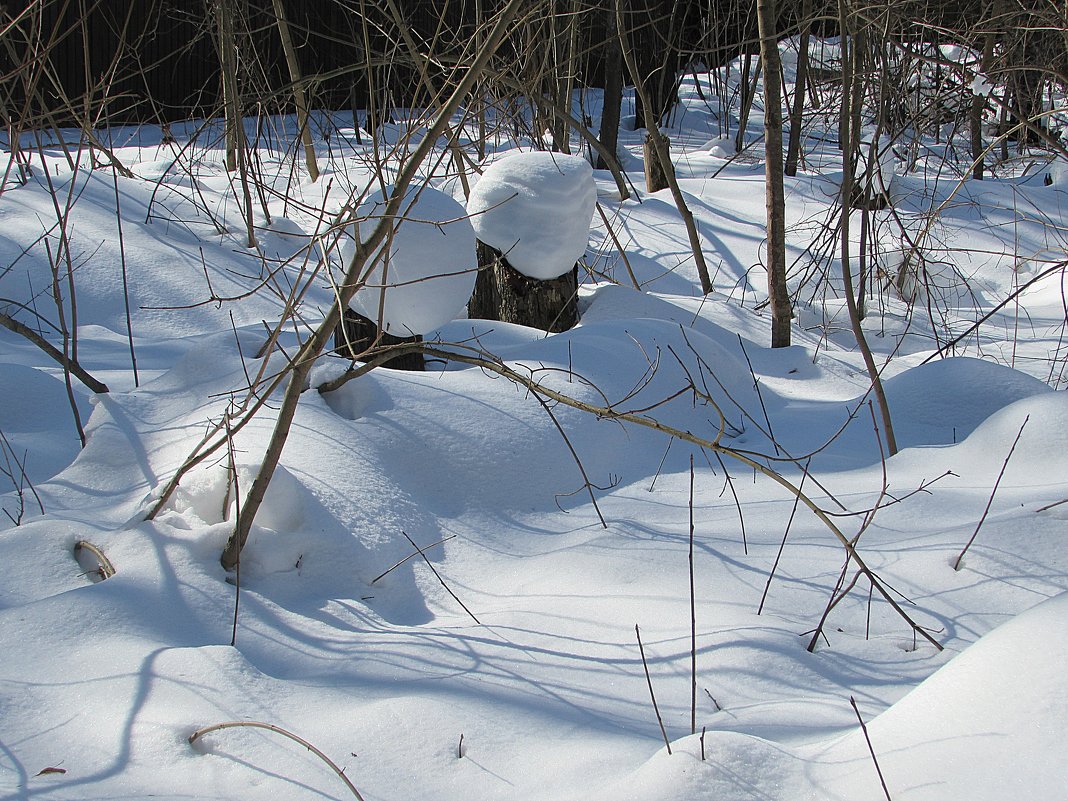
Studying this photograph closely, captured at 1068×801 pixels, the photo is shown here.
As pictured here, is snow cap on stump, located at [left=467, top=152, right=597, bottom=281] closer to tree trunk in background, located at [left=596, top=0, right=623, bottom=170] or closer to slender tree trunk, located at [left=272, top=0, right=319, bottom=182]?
slender tree trunk, located at [left=272, top=0, right=319, bottom=182]

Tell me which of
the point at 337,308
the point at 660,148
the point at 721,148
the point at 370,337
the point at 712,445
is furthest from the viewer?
the point at 721,148

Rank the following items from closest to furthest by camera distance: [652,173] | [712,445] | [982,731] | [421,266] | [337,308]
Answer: [982,731] → [712,445] → [337,308] → [421,266] → [652,173]

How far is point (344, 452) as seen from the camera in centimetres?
256

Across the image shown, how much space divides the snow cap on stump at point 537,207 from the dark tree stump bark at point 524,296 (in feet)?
0.54

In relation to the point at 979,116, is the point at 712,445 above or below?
below

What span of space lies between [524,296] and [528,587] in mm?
2455

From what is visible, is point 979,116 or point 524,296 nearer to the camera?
point 524,296

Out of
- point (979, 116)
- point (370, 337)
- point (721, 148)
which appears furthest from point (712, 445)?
point (721, 148)

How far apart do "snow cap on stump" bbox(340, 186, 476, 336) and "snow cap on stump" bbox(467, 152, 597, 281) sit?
3.02 feet

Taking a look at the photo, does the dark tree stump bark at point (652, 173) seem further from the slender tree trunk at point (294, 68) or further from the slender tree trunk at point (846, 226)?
the slender tree trunk at point (846, 226)

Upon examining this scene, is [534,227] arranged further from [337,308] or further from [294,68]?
[337,308]

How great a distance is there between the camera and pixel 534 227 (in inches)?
164

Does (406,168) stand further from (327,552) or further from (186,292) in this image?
(186,292)

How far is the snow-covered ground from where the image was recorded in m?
1.35
